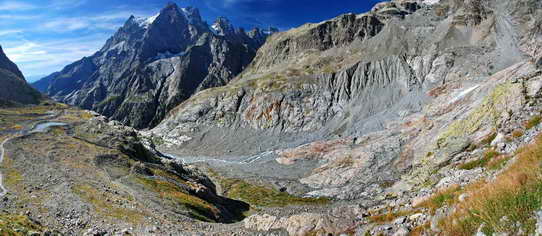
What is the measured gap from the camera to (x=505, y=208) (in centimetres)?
968

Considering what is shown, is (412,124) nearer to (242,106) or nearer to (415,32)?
(415,32)

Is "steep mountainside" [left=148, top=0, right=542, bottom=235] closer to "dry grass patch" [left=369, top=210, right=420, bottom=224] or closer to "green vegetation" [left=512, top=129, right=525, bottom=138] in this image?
"dry grass patch" [left=369, top=210, right=420, bottom=224]

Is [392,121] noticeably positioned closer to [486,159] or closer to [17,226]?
[486,159]

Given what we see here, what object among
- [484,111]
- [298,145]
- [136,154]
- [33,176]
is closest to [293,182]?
[298,145]

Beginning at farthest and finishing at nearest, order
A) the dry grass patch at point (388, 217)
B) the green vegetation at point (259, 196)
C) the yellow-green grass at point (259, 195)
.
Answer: the green vegetation at point (259, 196) < the yellow-green grass at point (259, 195) < the dry grass patch at point (388, 217)

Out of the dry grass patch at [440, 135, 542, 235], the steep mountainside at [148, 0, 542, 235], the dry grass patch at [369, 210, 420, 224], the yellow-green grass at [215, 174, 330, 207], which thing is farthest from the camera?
the yellow-green grass at [215, 174, 330, 207]

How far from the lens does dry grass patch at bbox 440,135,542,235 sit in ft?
29.8

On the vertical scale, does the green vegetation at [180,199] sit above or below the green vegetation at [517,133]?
below

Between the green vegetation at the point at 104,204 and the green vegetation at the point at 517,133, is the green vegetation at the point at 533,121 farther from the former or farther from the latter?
the green vegetation at the point at 104,204

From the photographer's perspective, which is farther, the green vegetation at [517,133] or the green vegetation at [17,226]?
the green vegetation at [517,133]

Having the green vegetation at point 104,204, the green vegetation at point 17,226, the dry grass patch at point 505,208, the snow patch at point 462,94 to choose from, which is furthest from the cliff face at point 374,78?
the dry grass patch at point 505,208

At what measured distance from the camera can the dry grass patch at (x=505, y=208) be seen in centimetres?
909

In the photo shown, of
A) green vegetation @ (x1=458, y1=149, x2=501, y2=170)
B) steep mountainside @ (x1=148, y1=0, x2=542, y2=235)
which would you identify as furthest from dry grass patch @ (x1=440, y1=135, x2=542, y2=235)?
green vegetation @ (x1=458, y1=149, x2=501, y2=170)

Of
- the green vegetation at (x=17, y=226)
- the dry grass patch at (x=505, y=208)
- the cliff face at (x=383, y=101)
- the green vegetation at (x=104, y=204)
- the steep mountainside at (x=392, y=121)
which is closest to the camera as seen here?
the dry grass patch at (x=505, y=208)
